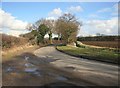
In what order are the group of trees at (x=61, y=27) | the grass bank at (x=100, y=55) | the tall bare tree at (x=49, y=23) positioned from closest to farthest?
the grass bank at (x=100, y=55), the group of trees at (x=61, y=27), the tall bare tree at (x=49, y=23)

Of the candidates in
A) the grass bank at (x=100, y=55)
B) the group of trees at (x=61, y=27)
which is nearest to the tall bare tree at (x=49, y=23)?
the group of trees at (x=61, y=27)

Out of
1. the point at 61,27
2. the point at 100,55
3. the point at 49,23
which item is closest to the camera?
A: the point at 100,55

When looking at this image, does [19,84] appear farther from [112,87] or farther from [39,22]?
[39,22]

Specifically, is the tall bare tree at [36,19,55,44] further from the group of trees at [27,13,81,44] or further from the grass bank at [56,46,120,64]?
the grass bank at [56,46,120,64]

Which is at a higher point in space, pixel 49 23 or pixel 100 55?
pixel 49 23

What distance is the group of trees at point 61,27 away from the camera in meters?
57.3

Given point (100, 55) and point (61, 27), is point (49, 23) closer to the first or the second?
point (61, 27)

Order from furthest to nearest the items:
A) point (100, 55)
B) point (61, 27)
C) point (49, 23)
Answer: point (49, 23) < point (61, 27) < point (100, 55)

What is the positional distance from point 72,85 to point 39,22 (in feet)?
237

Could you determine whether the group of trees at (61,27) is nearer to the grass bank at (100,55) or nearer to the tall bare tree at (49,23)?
the tall bare tree at (49,23)

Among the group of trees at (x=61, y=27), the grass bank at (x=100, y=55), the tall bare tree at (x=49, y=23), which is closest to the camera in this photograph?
the grass bank at (x=100, y=55)

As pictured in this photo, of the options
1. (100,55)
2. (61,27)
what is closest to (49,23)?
(61,27)

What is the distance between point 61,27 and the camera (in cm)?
6012

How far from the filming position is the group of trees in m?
57.3
